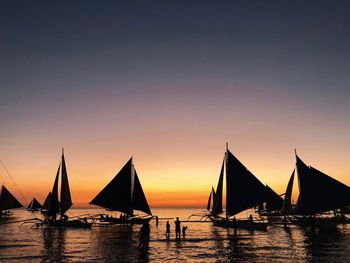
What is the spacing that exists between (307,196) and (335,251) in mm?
18098

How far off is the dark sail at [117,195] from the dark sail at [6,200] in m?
50.0

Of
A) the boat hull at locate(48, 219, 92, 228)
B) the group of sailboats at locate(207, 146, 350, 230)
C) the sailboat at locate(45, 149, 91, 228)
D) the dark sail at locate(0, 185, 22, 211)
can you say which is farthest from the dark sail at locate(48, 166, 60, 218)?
the dark sail at locate(0, 185, 22, 211)

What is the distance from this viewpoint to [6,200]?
96.5 meters

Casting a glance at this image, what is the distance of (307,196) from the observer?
168ft

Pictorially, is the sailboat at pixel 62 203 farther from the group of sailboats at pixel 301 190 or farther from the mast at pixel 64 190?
the group of sailboats at pixel 301 190

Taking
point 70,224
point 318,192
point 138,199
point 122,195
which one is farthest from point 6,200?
point 318,192

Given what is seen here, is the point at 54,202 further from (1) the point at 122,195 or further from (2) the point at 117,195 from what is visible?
(1) the point at 122,195

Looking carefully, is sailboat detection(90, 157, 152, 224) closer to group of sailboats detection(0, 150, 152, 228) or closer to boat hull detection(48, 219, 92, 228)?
group of sailboats detection(0, 150, 152, 228)

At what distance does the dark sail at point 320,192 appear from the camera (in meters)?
50.6

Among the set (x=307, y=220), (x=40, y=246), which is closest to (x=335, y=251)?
(x=307, y=220)

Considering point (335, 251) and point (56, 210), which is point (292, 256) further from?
point (56, 210)

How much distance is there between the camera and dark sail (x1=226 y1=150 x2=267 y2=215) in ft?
162

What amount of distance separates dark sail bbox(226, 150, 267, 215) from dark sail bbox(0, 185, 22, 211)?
70.5m

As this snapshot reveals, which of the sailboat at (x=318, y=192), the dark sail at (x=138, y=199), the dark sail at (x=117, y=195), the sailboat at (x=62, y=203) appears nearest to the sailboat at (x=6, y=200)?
the sailboat at (x=62, y=203)
